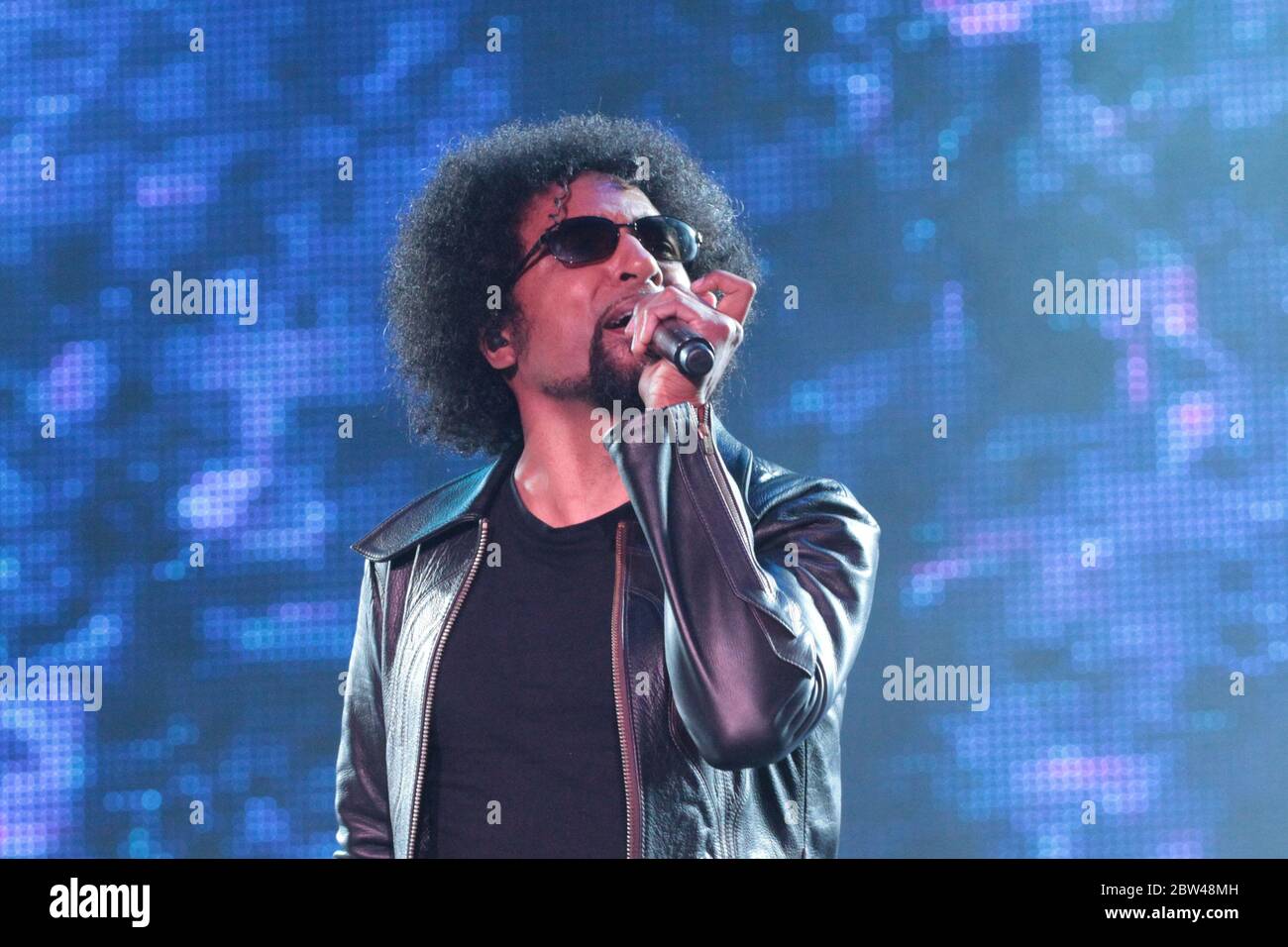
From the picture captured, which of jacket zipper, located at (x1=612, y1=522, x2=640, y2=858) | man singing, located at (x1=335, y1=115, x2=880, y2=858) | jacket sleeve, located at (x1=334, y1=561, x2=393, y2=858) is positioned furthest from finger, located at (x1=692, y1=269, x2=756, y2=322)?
jacket sleeve, located at (x1=334, y1=561, x2=393, y2=858)

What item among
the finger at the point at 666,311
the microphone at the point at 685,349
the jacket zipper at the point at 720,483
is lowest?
the jacket zipper at the point at 720,483

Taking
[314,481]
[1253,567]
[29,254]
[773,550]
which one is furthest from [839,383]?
[29,254]

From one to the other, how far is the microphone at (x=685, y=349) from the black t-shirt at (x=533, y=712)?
32cm

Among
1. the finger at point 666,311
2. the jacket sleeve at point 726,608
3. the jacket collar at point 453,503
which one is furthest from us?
the jacket collar at point 453,503

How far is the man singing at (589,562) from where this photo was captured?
2.39 m

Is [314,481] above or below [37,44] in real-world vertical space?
below

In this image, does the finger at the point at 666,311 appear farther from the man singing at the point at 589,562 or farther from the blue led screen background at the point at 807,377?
the blue led screen background at the point at 807,377

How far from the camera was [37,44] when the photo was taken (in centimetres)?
297

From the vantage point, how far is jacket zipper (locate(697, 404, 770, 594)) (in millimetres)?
2355

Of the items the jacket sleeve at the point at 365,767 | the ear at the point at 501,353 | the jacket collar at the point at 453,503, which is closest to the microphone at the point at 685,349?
the jacket collar at the point at 453,503

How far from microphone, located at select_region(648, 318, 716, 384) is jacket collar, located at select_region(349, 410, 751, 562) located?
201 mm

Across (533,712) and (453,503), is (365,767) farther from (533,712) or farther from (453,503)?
(453,503)

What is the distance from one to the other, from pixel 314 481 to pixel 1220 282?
1734 millimetres
